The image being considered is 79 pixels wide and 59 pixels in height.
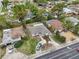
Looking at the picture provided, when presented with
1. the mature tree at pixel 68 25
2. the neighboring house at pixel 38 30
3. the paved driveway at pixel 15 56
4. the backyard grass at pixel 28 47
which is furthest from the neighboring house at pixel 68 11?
the paved driveway at pixel 15 56

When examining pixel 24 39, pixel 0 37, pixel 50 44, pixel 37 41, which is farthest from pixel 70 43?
pixel 0 37

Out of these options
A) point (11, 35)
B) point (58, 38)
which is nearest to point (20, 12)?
point (11, 35)

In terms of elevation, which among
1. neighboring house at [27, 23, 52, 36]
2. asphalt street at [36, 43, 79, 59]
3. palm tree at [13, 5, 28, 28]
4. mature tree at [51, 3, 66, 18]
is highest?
palm tree at [13, 5, 28, 28]

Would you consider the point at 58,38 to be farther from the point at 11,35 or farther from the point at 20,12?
the point at 20,12

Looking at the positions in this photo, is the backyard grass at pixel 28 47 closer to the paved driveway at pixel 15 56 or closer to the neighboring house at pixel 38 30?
the paved driveway at pixel 15 56

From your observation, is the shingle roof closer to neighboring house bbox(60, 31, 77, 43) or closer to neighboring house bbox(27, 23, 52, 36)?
neighboring house bbox(60, 31, 77, 43)

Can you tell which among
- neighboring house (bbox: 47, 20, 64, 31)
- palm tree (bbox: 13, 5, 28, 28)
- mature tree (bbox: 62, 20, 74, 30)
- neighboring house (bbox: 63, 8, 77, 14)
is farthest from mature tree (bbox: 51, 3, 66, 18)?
palm tree (bbox: 13, 5, 28, 28)

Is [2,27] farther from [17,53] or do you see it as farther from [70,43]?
[70,43]
